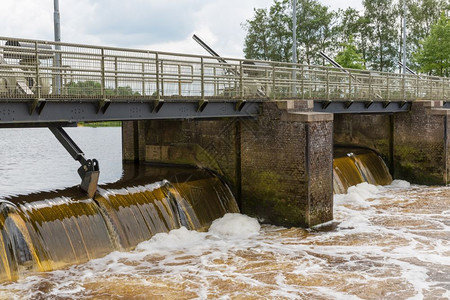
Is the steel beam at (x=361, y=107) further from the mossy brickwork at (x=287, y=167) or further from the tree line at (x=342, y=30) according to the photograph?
the tree line at (x=342, y=30)

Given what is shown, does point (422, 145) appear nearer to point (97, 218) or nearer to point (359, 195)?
point (359, 195)

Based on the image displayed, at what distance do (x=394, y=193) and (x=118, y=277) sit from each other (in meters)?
17.4

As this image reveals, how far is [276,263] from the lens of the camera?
15.3m

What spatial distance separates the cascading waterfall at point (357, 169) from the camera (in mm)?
26125

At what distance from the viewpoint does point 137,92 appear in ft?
53.3

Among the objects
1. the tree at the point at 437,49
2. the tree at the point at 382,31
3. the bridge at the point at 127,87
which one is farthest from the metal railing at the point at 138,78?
the tree at the point at 382,31

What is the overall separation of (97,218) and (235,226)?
5143mm

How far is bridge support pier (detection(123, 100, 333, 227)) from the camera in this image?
19453 mm

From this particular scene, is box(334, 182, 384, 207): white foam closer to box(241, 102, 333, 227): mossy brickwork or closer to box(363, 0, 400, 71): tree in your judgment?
box(241, 102, 333, 227): mossy brickwork

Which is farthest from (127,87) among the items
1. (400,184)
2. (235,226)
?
(400,184)

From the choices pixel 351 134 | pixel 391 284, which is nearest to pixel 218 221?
pixel 391 284

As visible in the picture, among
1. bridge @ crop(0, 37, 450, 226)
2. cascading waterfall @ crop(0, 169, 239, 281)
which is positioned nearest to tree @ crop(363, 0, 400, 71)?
bridge @ crop(0, 37, 450, 226)

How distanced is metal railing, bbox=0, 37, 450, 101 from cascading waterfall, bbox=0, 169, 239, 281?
3447 millimetres

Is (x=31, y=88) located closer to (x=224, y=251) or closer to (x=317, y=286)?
(x=224, y=251)
